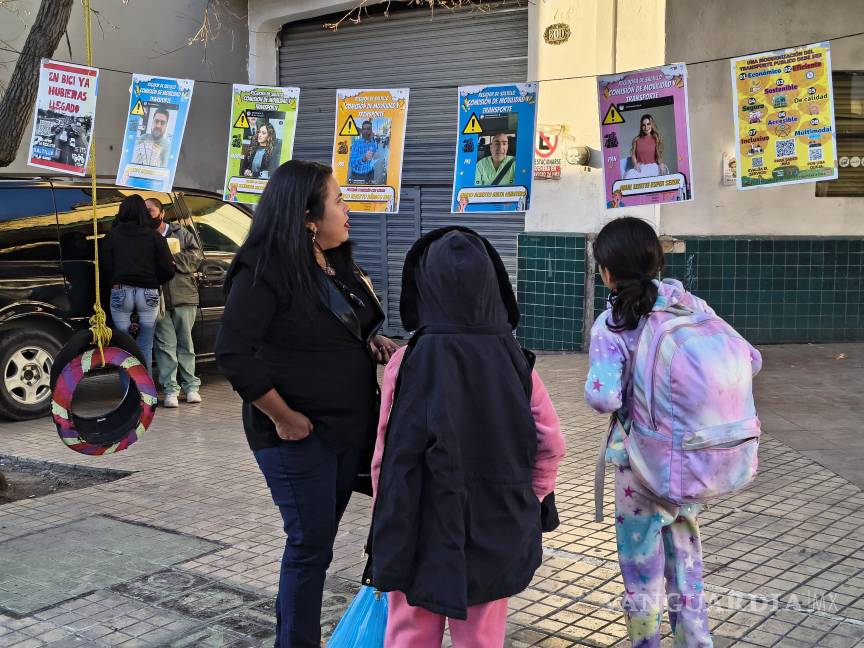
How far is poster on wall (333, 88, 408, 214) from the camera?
8078 millimetres

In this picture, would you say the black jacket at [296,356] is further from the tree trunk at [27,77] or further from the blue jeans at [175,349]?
the blue jeans at [175,349]

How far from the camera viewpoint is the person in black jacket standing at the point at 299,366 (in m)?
3.26

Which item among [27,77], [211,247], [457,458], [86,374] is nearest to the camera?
[457,458]

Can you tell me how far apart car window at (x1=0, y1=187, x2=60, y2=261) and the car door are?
1465mm

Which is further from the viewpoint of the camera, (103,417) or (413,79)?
(413,79)

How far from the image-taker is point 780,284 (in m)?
11.0

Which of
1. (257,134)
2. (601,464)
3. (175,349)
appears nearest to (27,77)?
(257,134)

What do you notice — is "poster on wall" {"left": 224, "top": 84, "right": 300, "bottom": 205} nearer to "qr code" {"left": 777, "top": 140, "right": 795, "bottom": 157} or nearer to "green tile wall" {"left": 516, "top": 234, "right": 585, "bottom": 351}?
"green tile wall" {"left": 516, "top": 234, "right": 585, "bottom": 351}

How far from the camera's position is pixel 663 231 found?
10.7m

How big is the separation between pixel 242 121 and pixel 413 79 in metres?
4.45

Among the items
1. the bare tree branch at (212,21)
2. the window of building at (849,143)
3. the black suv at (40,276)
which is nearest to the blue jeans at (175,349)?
the black suv at (40,276)

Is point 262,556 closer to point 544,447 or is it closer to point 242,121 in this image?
point 544,447

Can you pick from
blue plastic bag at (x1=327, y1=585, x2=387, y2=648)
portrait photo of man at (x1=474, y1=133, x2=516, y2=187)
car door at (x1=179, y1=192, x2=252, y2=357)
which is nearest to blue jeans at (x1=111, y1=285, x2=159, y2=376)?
A: car door at (x1=179, y1=192, x2=252, y2=357)

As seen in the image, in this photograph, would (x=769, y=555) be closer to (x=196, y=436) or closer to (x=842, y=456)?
(x=842, y=456)
